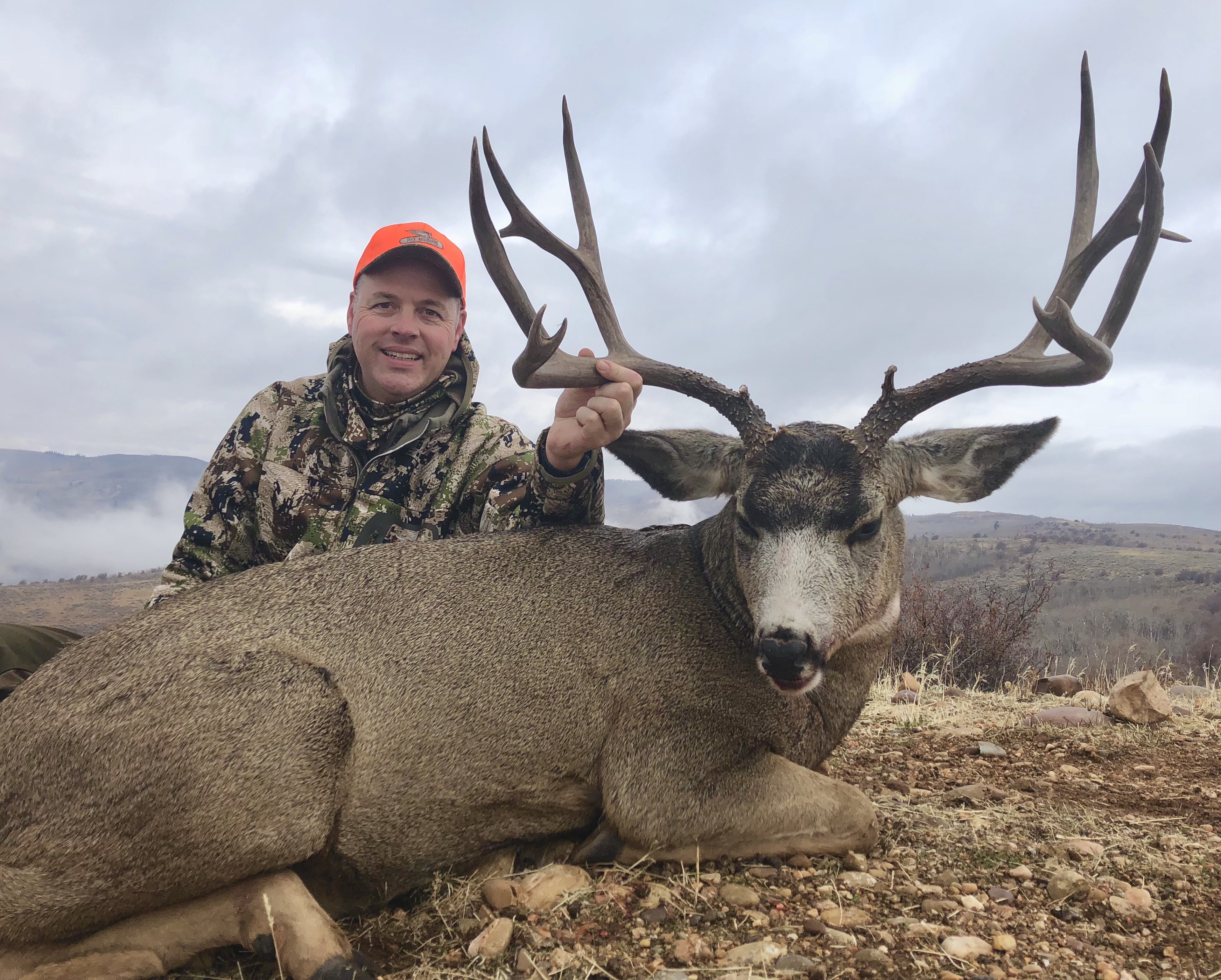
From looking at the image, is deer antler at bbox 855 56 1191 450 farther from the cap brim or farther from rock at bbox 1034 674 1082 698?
rock at bbox 1034 674 1082 698

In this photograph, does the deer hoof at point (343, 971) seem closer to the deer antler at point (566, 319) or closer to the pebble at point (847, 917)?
the pebble at point (847, 917)

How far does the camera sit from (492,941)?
3369 mm

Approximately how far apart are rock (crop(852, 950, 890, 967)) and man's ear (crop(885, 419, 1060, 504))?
7.74 ft

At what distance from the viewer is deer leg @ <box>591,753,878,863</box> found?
404 cm

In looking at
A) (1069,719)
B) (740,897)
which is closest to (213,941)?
(740,897)

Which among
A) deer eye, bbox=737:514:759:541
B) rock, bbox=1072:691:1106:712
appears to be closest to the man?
deer eye, bbox=737:514:759:541

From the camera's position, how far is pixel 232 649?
13.2 ft

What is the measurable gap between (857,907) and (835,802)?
607 mm

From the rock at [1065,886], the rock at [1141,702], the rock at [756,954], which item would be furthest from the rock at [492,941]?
the rock at [1141,702]

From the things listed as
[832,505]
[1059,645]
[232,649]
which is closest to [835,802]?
[832,505]

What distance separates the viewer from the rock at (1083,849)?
3.99 meters

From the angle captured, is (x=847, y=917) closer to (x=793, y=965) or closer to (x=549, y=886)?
(x=793, y=965)

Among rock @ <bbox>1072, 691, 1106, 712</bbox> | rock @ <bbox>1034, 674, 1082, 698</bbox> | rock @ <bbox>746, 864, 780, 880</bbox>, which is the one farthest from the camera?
rock @ <bbox>1034, 674, 1082, 698</bbox>

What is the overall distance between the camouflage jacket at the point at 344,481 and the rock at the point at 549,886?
2.29m
